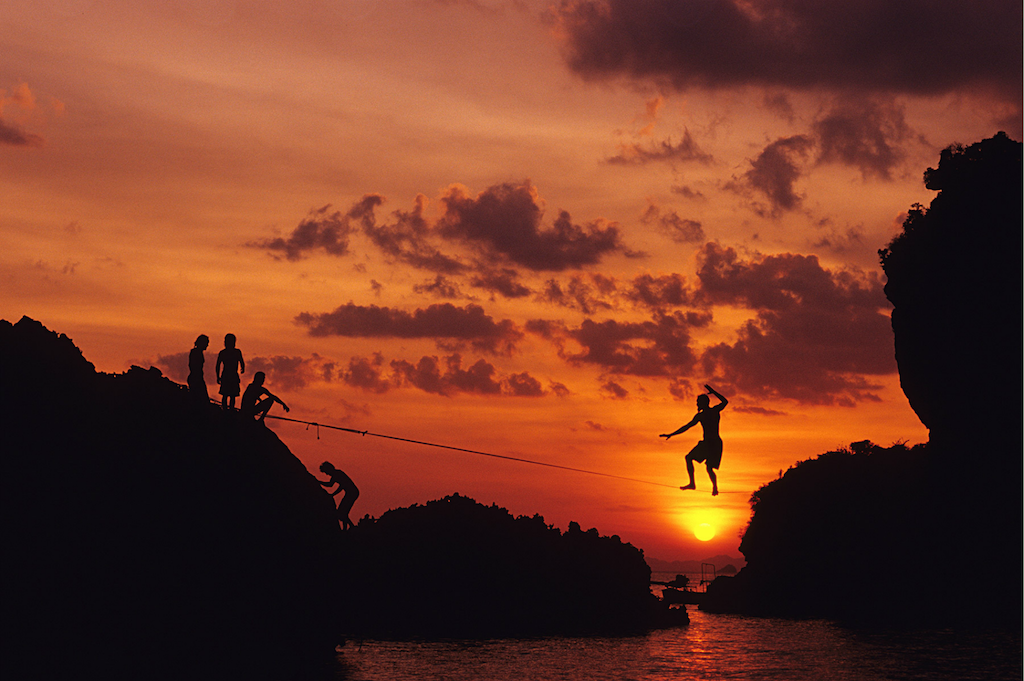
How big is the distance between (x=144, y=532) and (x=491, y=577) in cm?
12039

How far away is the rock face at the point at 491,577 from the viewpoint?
151m

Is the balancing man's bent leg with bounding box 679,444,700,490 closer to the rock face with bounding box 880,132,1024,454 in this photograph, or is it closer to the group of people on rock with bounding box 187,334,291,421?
the group of people on rock with bounding box 187,334,291,421

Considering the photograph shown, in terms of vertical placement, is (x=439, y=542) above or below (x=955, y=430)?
below

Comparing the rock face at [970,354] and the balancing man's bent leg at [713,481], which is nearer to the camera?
the balancing man's bent leg at [713,481]

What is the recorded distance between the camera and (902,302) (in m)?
62.4

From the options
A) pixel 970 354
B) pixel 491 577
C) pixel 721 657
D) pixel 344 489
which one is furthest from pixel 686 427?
pixel 491 577

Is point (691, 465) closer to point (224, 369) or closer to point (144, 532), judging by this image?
point (224, 369)

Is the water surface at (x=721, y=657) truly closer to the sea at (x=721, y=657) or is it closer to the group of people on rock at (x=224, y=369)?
the sea at (x=721, y=657)

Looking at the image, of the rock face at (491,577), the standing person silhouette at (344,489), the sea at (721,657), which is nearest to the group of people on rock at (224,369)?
the standing person silhouette at (344,489)

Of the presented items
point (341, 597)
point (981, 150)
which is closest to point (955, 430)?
point (981, 150)

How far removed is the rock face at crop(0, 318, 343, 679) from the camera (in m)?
37.8

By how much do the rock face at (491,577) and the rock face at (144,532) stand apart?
102724 mm

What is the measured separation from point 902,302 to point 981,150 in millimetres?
11118

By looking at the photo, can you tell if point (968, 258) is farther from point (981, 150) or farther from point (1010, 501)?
point (1010, 501)
